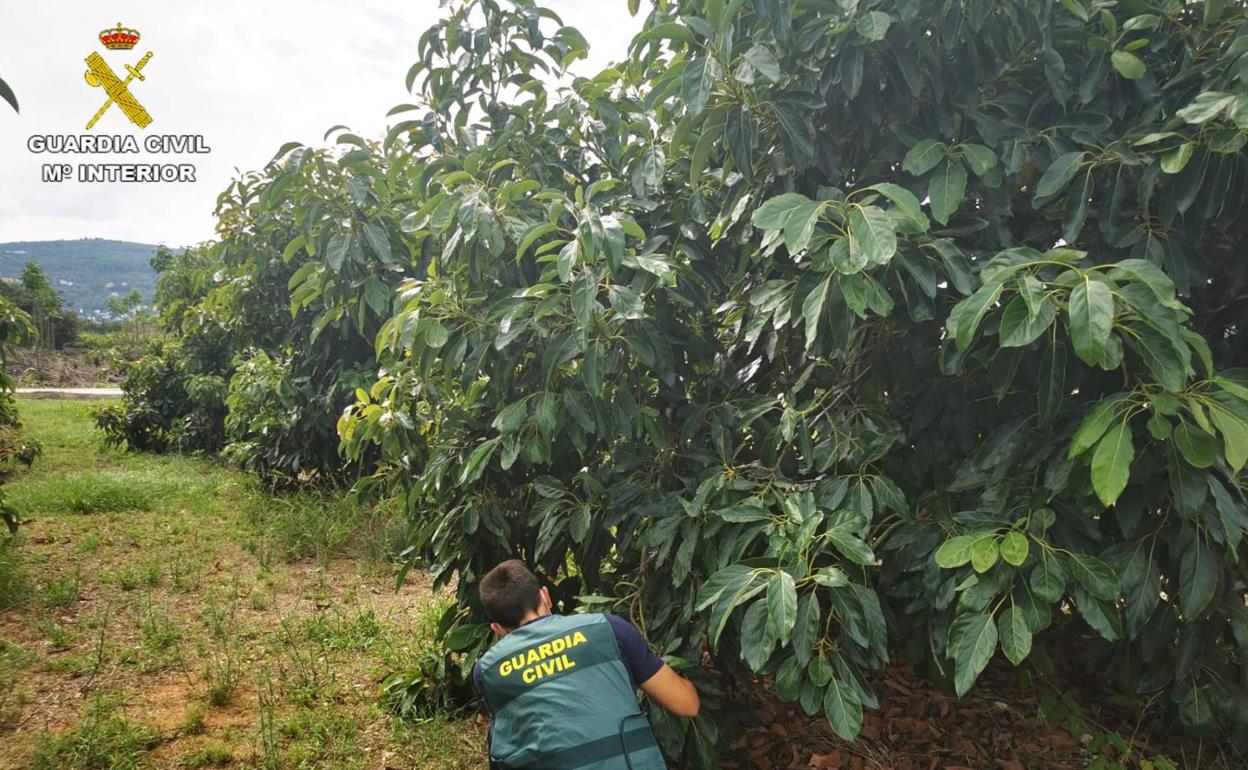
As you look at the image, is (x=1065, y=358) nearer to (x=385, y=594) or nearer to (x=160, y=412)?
(x=385, y=594)

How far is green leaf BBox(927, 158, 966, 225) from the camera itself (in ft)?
6.54

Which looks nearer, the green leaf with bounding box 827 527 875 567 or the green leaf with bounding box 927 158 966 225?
the green leaf with bounding box 827 527 875 567

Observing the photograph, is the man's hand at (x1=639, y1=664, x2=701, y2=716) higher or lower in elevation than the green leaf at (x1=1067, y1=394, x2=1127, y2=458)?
lower

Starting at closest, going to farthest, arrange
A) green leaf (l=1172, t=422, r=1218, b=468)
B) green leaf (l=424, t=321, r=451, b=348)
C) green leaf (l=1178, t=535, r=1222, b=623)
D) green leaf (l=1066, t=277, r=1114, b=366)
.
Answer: green leaf (l=1066, t=277, r=1114, b=366)
green leaf (l=1172, t=422, r=1218, b=468)
green leaf (l=1178, t=535, r=1222, b=623)
green leaf (l=424, t=321, r=451, b=348)

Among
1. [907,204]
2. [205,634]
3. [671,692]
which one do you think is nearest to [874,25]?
[907,204]

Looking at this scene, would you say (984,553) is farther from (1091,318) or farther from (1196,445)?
(1091,318)

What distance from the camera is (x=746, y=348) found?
2.75 metres

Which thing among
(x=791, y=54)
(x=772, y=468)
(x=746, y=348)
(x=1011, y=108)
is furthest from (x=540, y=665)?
(x=1011, y=108)

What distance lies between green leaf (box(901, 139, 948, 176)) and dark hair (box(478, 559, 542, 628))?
4.88 ft

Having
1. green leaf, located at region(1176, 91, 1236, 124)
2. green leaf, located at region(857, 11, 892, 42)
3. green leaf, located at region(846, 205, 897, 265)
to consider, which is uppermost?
green leaf, located at region(857, 11, 892, 42)

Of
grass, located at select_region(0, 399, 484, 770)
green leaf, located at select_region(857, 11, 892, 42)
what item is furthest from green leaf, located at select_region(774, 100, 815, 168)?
grass, located at select_region(0, 399, 484, 770)

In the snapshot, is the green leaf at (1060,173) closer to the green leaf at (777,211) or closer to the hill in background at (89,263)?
the green leaf at (777,211)

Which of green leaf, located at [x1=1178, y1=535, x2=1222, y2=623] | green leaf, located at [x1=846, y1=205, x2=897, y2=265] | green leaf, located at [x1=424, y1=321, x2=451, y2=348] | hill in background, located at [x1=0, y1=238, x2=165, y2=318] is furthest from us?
hill in background, located at [x1=0, y1=238, x2=165, y2=318]

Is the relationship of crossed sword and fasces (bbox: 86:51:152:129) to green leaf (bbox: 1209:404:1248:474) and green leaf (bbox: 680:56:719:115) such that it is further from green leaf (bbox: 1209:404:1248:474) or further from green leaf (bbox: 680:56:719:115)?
green leaf (bbox: 1209:404:1248:474)
